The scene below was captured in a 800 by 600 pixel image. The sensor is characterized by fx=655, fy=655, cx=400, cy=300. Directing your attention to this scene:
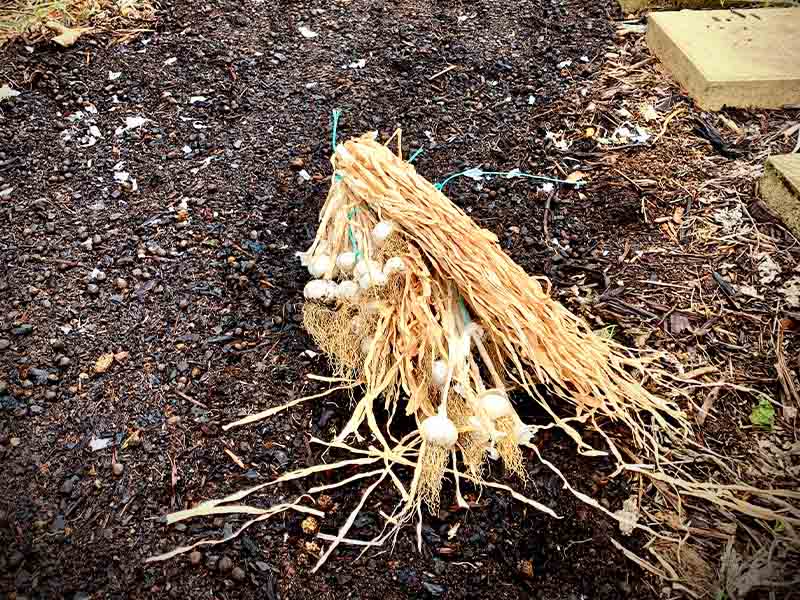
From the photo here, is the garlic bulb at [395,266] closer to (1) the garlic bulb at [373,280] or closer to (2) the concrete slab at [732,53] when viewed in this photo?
(1) the garlic bulb at [373,280]

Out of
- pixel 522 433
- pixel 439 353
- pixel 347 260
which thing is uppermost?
pixel 347 260

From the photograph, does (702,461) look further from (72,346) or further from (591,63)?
(591,63)

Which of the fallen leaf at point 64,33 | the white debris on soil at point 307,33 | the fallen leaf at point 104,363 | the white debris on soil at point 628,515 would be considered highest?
the fallen leaf at point 64,33

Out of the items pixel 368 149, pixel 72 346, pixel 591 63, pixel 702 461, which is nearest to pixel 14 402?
pixel 72 346

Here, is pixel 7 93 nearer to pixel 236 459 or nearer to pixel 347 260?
pixel 347 260

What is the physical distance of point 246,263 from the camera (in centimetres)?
204

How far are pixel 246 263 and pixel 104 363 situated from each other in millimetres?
507

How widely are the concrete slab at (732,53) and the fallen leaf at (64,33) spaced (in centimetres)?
252

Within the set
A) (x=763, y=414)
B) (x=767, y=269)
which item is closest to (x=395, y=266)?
(x=763, y=414)

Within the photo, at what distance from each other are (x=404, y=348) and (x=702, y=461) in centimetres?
77

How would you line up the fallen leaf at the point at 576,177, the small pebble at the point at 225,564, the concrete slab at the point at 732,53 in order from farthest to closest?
the concrete slab at the point at 732,53 → the fallen leaf at the point at 576,177 → the small pebble at the point at 225,564

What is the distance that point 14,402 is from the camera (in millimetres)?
1688

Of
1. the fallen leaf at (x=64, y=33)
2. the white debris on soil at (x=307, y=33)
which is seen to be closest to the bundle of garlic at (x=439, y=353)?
the white debris on soil at (x=307, y=33)

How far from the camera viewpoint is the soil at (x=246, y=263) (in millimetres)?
1425
